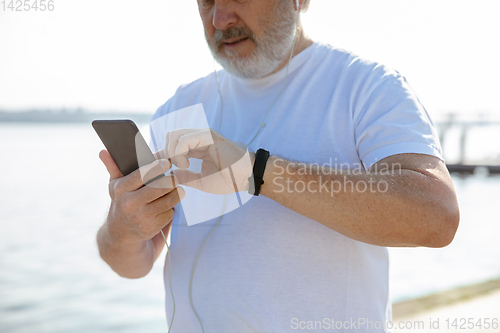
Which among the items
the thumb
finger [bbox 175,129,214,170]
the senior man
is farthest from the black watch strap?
the thumb

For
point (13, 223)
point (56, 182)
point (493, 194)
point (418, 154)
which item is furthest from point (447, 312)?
point (56, 182)

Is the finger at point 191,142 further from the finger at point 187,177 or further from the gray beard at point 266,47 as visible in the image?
the gray beard at point 266,47

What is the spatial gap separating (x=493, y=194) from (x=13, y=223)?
1045cm

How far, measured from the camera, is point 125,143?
1.09 meters

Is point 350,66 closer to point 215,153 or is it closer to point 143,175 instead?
point 215,153

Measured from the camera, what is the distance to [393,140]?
3.48ft

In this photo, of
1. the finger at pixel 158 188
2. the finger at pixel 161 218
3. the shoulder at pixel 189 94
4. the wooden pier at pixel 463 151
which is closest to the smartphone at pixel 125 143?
the finger at pixel 158 188

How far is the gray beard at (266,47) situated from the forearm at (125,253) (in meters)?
0.70

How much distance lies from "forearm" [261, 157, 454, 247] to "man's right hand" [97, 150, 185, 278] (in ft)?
0.90

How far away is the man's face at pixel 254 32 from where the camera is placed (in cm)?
144

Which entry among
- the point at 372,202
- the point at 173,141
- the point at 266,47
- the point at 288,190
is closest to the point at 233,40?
the point at 266,47

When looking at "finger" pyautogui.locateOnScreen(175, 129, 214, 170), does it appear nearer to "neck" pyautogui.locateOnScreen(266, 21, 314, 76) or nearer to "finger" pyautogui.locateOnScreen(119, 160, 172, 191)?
"finger" pyautogui.locateOnScreen(119, 160, 172, 191)

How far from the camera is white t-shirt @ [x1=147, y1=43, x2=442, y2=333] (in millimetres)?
1145

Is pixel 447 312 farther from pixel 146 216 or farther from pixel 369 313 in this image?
pixel 146 216
